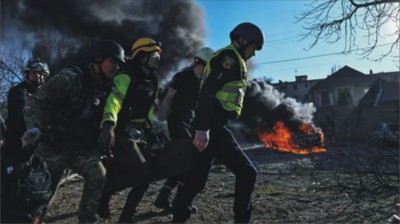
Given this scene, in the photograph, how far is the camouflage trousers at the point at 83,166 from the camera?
3.41 m

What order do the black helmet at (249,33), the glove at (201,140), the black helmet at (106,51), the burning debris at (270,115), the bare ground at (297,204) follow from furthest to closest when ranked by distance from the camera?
the burning debris at (270,115), the bare ground at (297,204), the black helmet at (249,33), the glove at (201,140), the black helmet at (106,51)

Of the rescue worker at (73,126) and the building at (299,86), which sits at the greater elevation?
the building at (299,86)

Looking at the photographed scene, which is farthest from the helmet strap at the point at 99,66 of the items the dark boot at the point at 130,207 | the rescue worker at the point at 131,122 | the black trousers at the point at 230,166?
Result: the dark boot at the point at 130,207

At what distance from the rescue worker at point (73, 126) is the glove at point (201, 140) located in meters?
0.81

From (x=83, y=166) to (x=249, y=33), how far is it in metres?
1.96

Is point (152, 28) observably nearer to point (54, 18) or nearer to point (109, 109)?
point (54, 18)

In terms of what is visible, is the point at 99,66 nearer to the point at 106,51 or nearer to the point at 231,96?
the point at 106,51

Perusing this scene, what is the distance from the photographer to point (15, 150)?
14.9 ft

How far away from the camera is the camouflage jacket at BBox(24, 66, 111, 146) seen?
3.50 m

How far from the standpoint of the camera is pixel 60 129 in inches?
140

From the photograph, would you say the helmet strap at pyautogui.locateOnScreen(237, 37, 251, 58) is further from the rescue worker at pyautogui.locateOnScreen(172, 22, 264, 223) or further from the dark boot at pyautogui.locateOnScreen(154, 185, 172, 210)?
the dark boot at pyautogui.locateOnScreen(154, 185, 172, 210)

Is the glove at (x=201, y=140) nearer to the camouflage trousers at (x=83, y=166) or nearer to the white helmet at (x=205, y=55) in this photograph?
the camouflage trousers at (x=83, y=166)

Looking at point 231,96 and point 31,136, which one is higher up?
point 231,96

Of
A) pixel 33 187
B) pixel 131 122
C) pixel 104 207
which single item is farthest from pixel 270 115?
pixel 33 187
